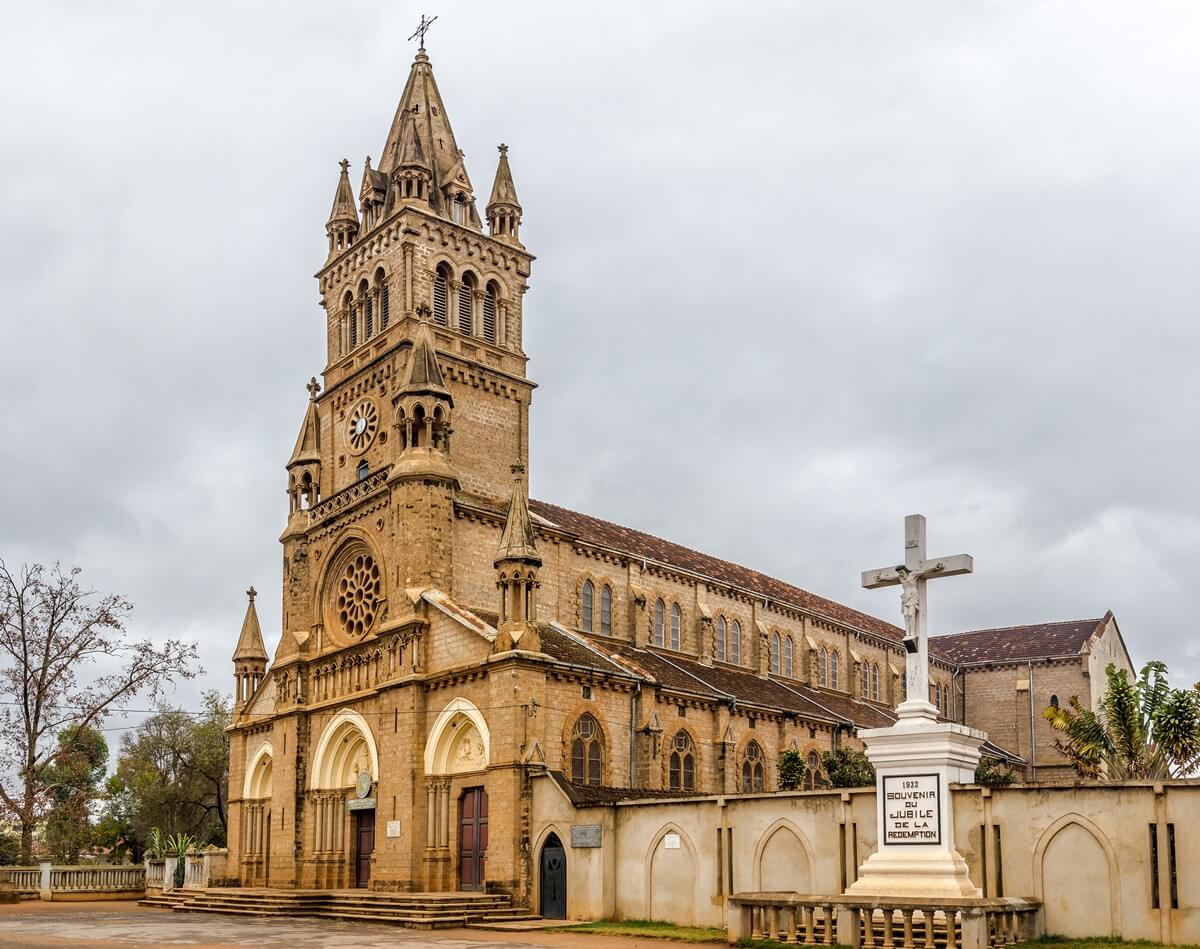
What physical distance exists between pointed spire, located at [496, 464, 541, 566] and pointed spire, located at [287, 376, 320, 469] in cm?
1387

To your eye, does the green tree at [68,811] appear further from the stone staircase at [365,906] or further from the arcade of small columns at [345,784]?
the stone staircase at [365,906]

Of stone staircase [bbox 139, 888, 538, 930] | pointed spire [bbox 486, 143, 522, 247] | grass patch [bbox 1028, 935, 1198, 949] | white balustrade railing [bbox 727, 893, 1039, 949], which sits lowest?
stone staircase [bbox 139, 888, 538, 930]

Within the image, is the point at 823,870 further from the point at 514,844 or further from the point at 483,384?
the point at 483,384

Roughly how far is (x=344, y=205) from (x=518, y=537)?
845 inches

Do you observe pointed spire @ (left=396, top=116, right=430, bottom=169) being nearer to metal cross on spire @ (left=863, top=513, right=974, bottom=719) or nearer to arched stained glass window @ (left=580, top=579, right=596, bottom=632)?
arched stained glass window @ (left=580, top=579, right=596, bottom=632)

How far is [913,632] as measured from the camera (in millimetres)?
23078

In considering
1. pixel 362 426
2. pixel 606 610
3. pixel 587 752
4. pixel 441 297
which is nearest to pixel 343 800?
pixel 587 752

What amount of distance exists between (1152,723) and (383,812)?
23379 millimetres

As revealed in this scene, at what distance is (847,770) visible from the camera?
43219 mm

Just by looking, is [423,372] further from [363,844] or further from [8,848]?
[8,848]

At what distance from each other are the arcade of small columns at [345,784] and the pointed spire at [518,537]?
4.65m

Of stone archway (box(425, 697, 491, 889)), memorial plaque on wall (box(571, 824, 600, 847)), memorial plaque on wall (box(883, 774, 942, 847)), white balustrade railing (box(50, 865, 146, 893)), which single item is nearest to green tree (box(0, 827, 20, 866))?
white balustrade railing (box(50, 865, 146, 893))

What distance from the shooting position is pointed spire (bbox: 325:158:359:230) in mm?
52000

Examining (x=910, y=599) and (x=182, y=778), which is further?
(x=182, y=778)
